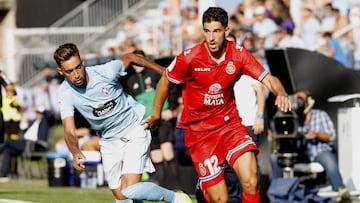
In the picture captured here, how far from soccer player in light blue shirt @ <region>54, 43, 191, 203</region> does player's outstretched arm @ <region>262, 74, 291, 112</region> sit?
1182 mm

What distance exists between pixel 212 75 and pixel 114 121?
46.7 inches

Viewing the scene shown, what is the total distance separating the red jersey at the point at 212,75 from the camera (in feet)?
36.0

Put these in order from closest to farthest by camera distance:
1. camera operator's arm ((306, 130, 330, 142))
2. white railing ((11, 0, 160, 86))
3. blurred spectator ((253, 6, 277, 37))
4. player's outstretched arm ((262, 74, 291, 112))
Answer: player's outstretched arm ((262, 74, 291, 112)) < camera operator's arm ((306, 130, 330, 142)) < blurred spectator ((253, 6, 277, 37)) < white railing ((11, 0, 160, 86))

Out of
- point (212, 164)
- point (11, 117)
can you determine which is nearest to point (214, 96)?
point (212, 164)

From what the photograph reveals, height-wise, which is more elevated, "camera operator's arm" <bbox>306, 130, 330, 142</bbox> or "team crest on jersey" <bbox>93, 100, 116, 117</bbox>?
"team crest on jersey" <bbox>93, 100, 116, 117</bbox>

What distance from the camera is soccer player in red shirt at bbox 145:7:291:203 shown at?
35.9 ft

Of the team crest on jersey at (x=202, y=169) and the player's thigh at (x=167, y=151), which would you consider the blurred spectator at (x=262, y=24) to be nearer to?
the player's thigh at (x=167, y=151)

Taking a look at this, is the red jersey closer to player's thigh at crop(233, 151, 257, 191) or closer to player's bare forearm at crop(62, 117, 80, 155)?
player's thigh at crop(233, 151, 257, 191)

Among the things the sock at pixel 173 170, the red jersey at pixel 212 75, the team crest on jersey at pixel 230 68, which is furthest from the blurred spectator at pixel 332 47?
the team crest on jersey at pixel 230 68

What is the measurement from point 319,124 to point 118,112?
5.00 metres

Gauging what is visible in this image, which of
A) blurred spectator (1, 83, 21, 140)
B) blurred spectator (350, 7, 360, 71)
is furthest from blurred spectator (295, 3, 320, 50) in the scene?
blurred spectator (1, 83, 21, 140)

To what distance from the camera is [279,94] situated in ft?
34.5

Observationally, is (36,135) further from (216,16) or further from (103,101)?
(216,16)

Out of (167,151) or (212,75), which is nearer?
(212,75)
